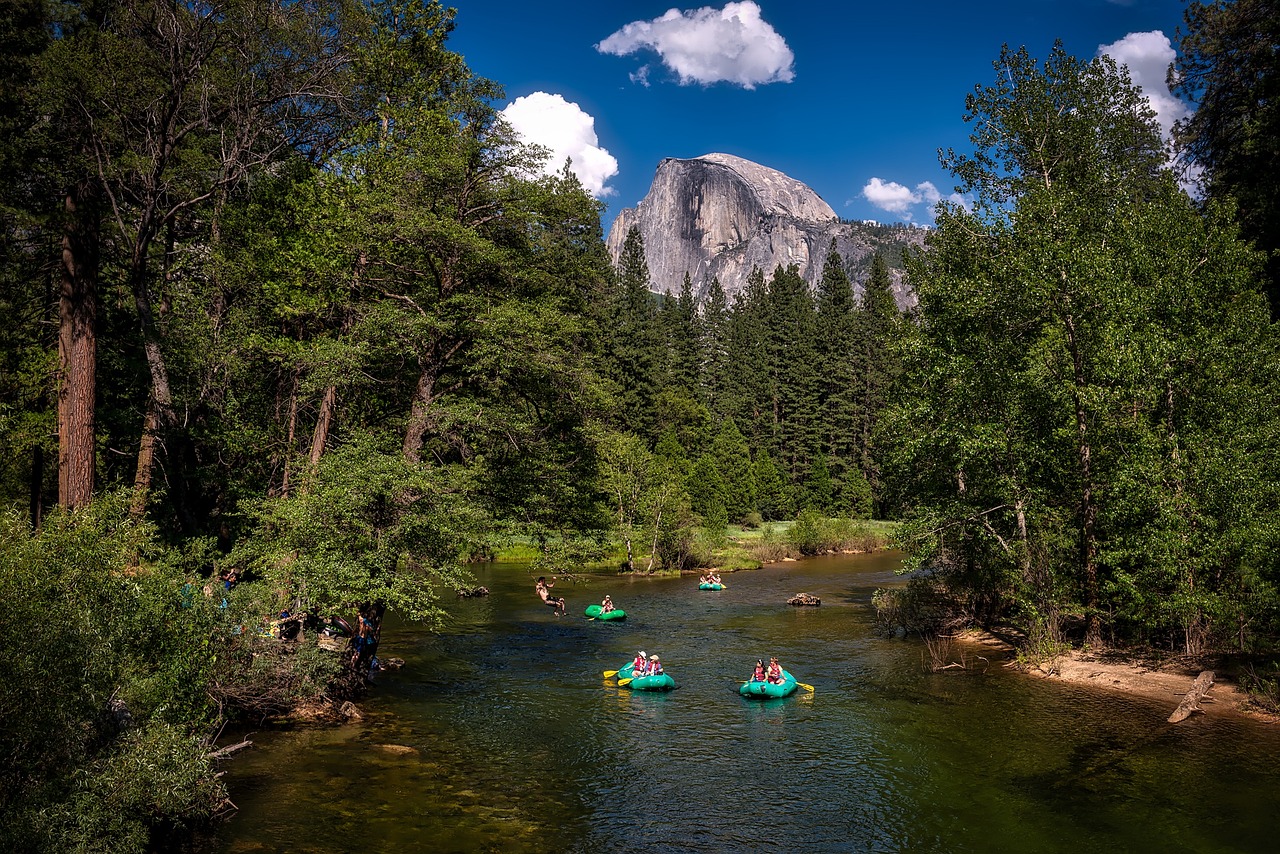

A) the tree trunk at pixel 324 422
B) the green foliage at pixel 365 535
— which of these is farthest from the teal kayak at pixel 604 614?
the green foliage at pixel 365 535

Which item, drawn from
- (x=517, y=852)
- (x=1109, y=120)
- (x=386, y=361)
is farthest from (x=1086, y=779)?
(x=1109, y=120)

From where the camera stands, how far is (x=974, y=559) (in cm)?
2805

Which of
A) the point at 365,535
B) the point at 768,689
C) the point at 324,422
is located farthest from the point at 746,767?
the point at 324,422

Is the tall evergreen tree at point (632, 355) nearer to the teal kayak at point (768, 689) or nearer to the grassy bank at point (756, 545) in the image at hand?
the grassy bank at point (756, 545)

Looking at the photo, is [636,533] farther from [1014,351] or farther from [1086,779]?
[1086,779]

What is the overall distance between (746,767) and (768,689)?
4928mm

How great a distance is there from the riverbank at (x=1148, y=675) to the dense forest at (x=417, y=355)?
0.63 metres

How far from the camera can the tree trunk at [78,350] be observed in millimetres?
17016

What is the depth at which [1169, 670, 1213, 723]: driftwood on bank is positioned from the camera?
725 inches

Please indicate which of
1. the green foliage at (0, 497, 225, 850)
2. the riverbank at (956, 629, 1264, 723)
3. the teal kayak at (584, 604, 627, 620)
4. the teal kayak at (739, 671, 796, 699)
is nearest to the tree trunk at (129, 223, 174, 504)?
the green foliage at (0, 497, 225, 850)

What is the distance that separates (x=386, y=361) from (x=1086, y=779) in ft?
63.9

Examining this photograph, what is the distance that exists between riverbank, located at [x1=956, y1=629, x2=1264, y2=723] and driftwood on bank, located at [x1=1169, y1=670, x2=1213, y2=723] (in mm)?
349

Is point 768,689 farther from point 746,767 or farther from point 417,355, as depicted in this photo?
point 417,355

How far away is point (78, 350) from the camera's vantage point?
57.5 feet
